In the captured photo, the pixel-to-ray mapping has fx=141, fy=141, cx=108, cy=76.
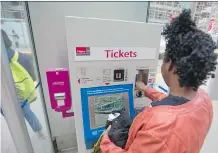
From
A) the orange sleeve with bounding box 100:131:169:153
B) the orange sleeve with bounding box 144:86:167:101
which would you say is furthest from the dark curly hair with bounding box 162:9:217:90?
the orange sleeve with bounding box 144:86:167:101

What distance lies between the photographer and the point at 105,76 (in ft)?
3.65

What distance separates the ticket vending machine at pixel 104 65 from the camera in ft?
3.16

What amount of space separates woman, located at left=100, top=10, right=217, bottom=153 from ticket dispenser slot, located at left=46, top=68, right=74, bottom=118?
0.56 metres

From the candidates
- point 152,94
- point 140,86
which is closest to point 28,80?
point 140,86

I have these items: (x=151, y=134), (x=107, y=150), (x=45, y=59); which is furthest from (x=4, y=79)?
(x=151, y=134)

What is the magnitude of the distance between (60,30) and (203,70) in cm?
120

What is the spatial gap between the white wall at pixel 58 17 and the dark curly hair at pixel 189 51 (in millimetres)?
756

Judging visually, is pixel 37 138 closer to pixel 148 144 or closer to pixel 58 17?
pixel 58 17

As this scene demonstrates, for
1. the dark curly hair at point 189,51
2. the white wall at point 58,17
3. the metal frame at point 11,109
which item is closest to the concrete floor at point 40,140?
the white wall at point 58,17

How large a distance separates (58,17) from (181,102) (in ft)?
3.99

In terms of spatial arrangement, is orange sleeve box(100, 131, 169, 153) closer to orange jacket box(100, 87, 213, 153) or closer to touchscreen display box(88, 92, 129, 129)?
orange jacket box(100, 87, 213, 153)

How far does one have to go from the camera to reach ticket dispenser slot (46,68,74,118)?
3.46 ft

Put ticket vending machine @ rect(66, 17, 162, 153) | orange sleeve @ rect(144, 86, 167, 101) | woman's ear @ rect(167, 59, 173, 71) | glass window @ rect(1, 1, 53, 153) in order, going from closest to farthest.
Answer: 1. woman's ear @ rect(167, 59, 173, 71)
2. ticket vending machine @ rect(66, 17, 162, 153)
3. orange sleeve @ rect(144, 86, 167, 101)
4. glass window @ rect(1, 1, 53, 153)

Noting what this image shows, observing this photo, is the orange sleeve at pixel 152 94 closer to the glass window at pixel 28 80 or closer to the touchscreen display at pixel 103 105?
the touchscreen display at pixel 103 105
